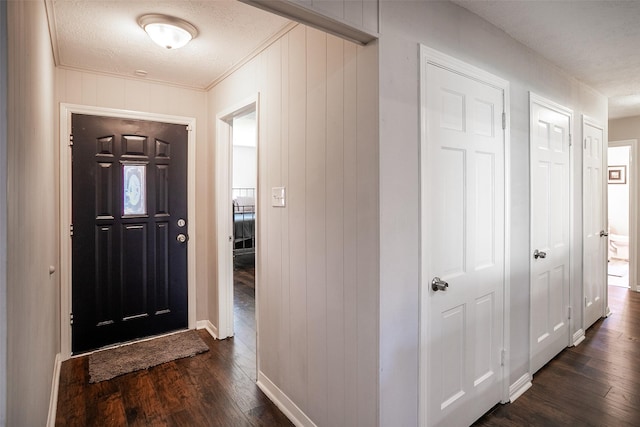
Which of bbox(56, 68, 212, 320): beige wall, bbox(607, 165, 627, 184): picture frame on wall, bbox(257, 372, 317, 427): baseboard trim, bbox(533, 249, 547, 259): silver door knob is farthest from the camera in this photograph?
bbox(607, 165, 627, 184): picture frame on wall

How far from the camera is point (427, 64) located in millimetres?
1720

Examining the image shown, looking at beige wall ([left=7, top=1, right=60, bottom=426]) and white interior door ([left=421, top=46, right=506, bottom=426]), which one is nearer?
beige wall ([left=7, top=1, right=60, bottom=426])

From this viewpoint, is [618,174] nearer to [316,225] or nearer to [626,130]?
[626,130]

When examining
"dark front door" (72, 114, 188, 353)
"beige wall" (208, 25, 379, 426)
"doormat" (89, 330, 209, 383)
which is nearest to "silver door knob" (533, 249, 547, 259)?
"beige wall" (208, 25, 379, 426)

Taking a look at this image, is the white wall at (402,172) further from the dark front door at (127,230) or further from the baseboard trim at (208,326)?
the dark front door at (127,230)

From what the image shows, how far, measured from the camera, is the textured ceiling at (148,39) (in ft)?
6.39

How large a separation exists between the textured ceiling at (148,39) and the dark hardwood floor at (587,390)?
2885mm

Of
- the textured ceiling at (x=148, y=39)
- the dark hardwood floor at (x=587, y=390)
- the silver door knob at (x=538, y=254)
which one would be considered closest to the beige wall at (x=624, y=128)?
the dark hardwood floor at (x=587, y=390)

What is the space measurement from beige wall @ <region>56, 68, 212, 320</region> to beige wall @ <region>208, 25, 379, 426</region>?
1208 millimetres

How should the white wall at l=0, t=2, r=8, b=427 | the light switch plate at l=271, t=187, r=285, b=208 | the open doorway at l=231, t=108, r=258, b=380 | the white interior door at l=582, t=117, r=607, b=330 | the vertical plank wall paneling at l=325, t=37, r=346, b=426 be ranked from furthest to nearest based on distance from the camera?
the open doorway at l=231, t=108, r=258, b=380
the white interior door at l=582, t=117, r=607, b=330
the light switch plate at l=271, t=187, r=285, b=208
the vertical plank wall paneling at l=325, t=37, r=346, b=426
the white wall at l=0, t=2, r=8, b=427

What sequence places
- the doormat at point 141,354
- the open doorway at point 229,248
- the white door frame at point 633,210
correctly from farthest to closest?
the white door frame at point 633,210 → the open doorway at point 229,248 → the doormat at point 141,354

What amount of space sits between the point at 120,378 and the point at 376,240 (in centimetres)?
238

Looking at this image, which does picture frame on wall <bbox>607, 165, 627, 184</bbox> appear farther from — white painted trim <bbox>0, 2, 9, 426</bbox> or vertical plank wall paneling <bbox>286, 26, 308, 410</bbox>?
white painted trim <bbox>0, 2, 9, 426</bbox>

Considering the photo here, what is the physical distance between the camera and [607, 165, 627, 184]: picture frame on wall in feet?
20.3
